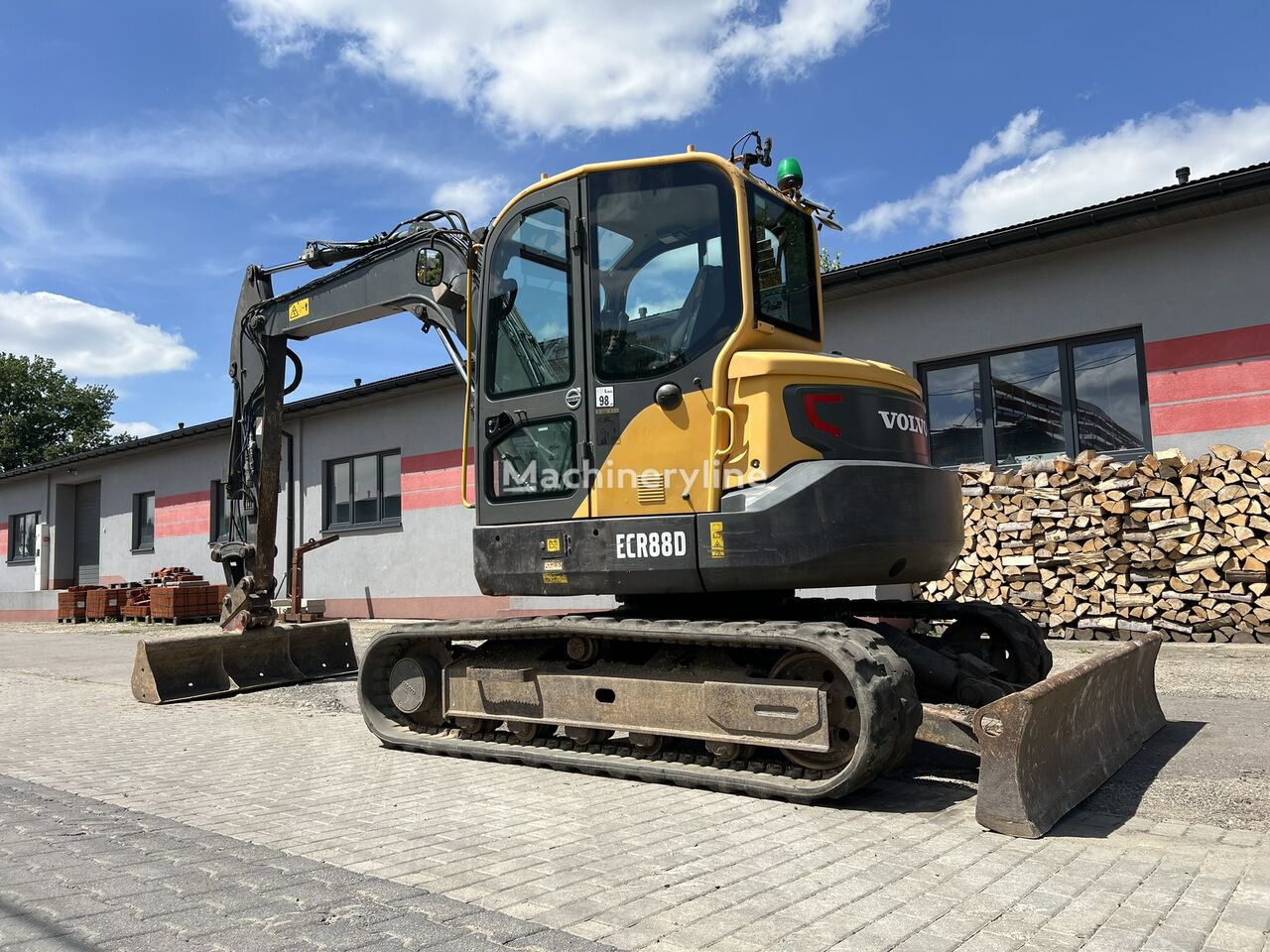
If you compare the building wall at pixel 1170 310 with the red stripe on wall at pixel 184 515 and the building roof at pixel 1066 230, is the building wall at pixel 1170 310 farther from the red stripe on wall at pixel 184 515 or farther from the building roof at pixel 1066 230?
the red stripe on wall at pixel 184 515

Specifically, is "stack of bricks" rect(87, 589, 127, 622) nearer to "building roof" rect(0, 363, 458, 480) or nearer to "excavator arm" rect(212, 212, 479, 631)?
"building roof" rect(0, 363, 458, 480)

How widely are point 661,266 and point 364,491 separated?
15602 mm

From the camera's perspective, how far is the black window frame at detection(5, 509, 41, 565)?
3158cm

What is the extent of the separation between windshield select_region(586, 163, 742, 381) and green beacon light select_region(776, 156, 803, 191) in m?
0.79

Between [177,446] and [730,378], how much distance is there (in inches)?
926

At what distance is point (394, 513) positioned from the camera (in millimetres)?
19188

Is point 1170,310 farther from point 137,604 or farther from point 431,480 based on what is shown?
point 137,604

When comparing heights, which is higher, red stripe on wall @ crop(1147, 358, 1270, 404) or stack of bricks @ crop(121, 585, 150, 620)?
red stripe on wall @ crop(1147, 358, 1270, 404)

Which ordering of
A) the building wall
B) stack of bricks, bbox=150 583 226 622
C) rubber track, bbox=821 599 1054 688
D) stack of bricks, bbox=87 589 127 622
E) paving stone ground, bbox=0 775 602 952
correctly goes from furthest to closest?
stack of bricks, bbox=87 589 127 622, stack of bricks, bbox=150 583 226 622, the building wall, rubber track, bbox=821 599 1054 688, paving stone ground, bbox=0 775 602 952

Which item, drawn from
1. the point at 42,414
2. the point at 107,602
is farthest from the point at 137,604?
the point at 42,414

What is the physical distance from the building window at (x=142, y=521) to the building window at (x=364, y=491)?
8.56 meters

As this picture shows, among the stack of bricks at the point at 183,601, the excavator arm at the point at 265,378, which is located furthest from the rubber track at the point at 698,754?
the stack of bricks at the point at 183,601

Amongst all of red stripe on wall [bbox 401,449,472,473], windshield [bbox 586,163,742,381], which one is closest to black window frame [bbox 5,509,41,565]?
red stripe on wall [bbox 401,449,472,473]

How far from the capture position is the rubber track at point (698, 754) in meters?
4.44
